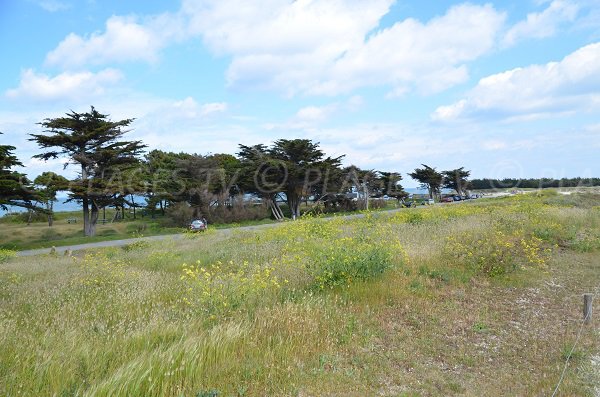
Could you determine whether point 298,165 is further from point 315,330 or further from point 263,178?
point 315,330

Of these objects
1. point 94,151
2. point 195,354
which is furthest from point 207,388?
point 94,151

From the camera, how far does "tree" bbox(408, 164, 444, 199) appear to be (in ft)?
232

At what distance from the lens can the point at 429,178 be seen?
71.1m

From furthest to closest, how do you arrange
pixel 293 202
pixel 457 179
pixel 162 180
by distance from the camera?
pixel 457 179, pixel 293 202, pixel 162 180

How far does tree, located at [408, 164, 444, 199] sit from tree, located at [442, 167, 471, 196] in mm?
3006

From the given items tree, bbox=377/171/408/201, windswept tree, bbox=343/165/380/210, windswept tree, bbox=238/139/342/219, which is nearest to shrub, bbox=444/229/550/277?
windswept tree, bbox=238/139/342/219

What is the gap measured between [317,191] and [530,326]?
131 ft

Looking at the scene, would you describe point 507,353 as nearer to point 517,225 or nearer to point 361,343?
point 361,343

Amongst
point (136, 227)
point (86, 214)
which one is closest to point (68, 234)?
point (86, 214)

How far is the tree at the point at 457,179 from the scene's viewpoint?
75.8m

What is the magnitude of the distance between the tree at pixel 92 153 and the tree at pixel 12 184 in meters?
3.64

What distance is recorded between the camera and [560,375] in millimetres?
4883

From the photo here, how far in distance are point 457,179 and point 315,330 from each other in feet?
253

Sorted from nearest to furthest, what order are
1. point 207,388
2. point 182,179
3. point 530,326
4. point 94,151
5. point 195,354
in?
point 207,388 → point 195,354 → point 530,326 → point 94,151 → point 182,179
